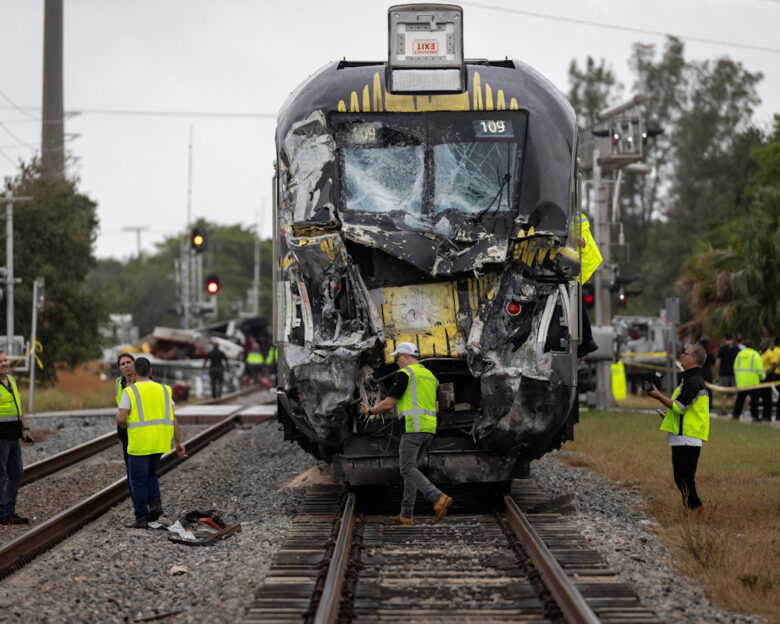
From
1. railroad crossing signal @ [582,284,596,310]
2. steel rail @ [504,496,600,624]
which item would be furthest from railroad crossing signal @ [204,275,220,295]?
steel rail @ [504,496,600,624]

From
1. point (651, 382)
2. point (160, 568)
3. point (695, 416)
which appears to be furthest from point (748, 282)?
point (160, 568)

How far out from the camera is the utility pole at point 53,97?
4091 cm

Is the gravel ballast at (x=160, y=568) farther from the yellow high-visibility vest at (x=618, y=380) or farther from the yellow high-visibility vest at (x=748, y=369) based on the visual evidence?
the yellow high-visibility vest at (x=618, y=380)

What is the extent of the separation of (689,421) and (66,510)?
5.89 meters

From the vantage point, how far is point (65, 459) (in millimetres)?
18219

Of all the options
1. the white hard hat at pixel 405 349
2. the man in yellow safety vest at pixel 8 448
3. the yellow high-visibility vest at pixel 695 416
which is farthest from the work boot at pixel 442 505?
the man in yellow safety vest at pixel 8 448

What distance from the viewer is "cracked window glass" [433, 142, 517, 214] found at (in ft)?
38.6

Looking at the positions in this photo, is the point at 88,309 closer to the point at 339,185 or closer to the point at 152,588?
the point at 339,185

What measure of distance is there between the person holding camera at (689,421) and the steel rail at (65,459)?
8.08 m

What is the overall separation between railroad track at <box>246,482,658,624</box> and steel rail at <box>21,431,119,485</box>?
605 cm

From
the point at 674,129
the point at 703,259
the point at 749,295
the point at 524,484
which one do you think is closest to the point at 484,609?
the point at 524,484

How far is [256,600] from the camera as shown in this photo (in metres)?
8.13

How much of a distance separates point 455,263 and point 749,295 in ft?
73.7

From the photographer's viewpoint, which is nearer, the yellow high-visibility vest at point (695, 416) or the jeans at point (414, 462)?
the jeans at point (414, 462)
